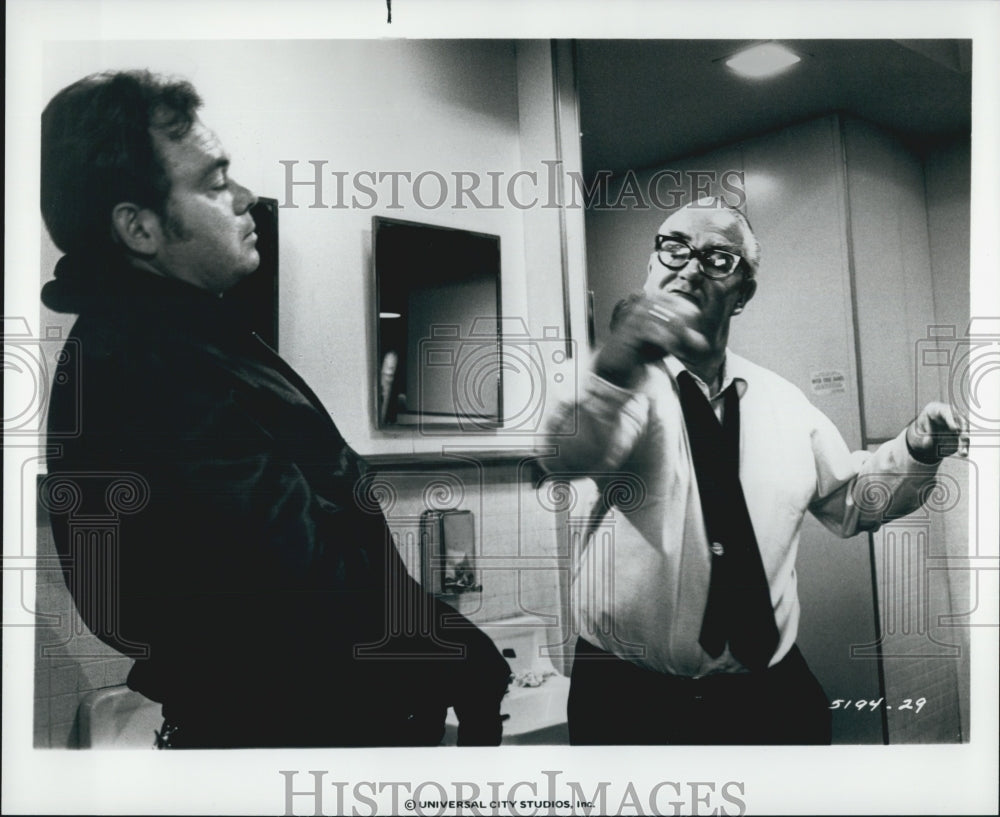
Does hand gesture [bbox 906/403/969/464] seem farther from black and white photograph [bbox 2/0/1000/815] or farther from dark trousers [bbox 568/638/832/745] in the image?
dark trousers [bbox 568/638/832/745]

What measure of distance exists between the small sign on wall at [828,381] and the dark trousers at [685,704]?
24.0 inches

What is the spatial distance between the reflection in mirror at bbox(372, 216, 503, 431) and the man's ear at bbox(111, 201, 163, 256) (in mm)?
477

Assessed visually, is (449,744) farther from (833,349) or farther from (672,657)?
(833,349)

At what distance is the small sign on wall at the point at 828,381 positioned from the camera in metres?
1.80

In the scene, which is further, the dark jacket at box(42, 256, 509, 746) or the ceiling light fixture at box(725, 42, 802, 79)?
the ceiling light fixture at box(725, 42, 802, 79)

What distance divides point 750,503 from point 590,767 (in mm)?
715

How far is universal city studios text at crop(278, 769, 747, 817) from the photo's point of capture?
1.75 metres

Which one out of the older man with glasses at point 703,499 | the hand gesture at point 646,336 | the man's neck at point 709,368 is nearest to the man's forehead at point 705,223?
the older man with glasses at point 703,499

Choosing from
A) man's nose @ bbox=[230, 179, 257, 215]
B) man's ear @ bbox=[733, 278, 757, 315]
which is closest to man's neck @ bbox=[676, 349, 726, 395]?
man's ear @ bbox=[733, 278, 757, 315]

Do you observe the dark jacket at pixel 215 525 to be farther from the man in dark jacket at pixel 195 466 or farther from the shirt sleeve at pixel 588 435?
the shirt sleeve at pixel 588 435

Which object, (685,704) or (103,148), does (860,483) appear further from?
(103,148)

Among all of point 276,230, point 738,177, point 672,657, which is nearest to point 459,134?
point 276,230

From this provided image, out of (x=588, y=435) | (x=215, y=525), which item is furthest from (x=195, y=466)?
(x=588, y=435)

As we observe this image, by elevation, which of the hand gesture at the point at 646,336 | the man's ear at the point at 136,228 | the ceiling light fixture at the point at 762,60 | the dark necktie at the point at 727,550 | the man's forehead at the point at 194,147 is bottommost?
the dark necktie at the point at 727,550
